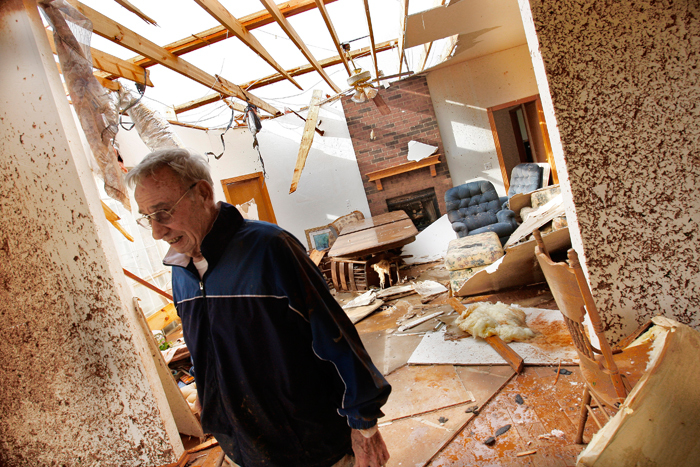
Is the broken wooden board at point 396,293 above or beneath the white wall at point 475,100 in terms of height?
beneath

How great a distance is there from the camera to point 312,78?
21.3ft

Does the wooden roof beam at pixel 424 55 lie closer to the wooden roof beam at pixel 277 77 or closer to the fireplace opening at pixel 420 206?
the wooden roof beam at pixel 277 77

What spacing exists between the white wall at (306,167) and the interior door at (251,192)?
0.11 metres

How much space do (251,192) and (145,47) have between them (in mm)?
5171

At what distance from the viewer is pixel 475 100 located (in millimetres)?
7684

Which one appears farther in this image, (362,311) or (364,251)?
(364,251)

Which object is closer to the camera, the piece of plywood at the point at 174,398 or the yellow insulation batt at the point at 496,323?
the piece of plywood at the point at 174,398

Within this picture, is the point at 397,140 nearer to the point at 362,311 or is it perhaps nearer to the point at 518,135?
the point at 518,135

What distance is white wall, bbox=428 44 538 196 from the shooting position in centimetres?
746

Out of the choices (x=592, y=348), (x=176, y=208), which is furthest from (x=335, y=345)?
(x=592, y=348)

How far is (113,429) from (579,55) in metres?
3.07

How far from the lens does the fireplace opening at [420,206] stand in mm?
8102

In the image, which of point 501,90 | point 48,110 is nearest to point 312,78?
point 501,90

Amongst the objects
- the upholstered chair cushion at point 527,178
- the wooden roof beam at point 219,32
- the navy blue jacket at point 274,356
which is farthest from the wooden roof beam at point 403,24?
the navy blue jacket at point 274,356
